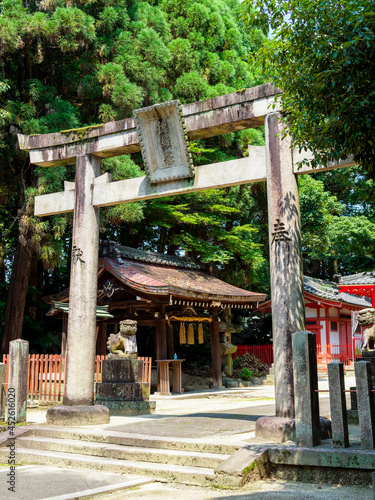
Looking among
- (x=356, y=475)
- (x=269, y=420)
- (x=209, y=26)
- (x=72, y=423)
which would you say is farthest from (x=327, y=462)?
(x=209, y=26)

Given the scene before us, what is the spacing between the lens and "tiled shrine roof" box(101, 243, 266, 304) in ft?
48.4

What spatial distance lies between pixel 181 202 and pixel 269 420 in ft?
47.4

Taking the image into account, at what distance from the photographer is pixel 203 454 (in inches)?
231

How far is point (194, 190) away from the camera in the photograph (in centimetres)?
796

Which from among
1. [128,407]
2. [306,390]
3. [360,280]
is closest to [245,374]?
[360,280]

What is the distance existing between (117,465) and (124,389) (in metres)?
3.88

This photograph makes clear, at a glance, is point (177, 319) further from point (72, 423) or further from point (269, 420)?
point (269, 420)

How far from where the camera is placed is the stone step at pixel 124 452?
5.73 metres

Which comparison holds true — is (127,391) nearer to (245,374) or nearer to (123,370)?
(123,370)

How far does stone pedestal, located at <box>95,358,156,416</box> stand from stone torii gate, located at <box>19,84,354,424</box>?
1681mm

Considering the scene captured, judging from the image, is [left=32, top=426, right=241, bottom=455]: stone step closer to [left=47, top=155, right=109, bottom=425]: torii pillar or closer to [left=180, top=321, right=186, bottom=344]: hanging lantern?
[left=47, top=155, right=109, bottom=425]: torii pillar

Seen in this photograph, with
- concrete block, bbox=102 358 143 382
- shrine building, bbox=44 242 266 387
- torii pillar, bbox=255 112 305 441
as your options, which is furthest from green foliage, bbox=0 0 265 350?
concrete block, bbox=102 358 143 382

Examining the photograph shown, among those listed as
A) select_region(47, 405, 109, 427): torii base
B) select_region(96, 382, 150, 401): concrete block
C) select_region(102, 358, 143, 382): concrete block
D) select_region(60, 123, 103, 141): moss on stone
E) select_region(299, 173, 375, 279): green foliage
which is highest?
select_region(299, 173, 375, 279): green foliage

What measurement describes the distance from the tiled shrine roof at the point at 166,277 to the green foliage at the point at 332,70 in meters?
9.67
